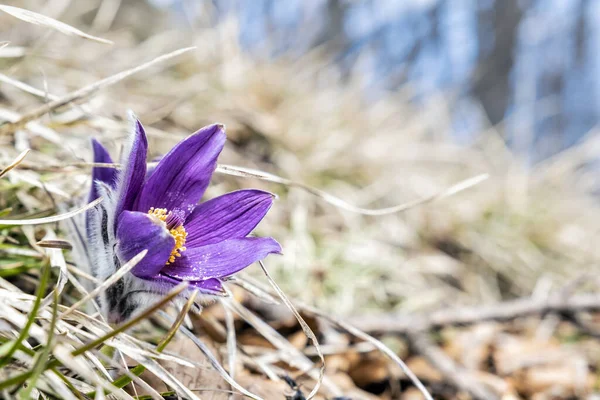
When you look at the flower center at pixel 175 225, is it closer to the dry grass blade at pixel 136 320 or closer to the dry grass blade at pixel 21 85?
the dry grass blade at pixel 136 320

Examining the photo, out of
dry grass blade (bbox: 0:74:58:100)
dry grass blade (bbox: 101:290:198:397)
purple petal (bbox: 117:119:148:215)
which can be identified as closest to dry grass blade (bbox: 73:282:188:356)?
dry grass blade (bbox: 101:290:198:397)

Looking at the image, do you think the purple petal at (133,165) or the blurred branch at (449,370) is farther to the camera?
the blurred branch at (449,370)

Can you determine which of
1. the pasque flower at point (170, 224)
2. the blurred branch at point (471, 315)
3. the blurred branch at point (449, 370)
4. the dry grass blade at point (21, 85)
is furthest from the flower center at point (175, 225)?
the blurred branch at point (449, 370)

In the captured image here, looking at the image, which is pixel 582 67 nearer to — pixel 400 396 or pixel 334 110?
pixel 334 110

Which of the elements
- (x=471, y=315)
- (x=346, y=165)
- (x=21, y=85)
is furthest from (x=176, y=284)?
(x=346, y=165)

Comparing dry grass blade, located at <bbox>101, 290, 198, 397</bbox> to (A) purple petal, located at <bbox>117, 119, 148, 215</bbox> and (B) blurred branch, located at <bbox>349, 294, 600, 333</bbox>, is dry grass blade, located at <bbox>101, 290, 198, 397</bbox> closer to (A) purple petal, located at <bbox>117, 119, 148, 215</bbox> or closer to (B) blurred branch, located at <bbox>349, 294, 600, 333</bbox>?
(A) purple petal, located at <bbox>117, 119, 148, 215</bbox>

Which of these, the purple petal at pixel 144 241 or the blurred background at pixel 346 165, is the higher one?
the blurred background at pixel 346 165

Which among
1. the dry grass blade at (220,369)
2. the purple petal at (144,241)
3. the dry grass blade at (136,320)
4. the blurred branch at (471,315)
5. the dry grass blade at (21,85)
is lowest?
the dry grass blade at (220,369)

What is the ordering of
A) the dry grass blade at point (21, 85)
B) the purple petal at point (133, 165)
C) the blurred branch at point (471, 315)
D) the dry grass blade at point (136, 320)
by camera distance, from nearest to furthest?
1. the dry grass blade at point (136, 320)
2. the purple petal at point (133, 165)
3. the dry grass blade at point (21, 85)
4. the blurred branch at point (471, 315)
